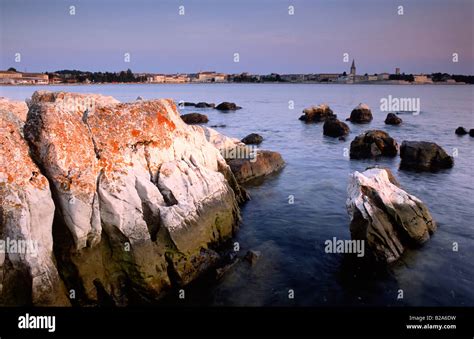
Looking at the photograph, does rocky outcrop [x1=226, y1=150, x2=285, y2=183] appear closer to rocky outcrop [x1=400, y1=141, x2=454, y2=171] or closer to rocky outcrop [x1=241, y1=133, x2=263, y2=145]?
rocky outcrop [x1=241, y1=133, x2=263, y2=145]

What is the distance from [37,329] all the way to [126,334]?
71.5 inches

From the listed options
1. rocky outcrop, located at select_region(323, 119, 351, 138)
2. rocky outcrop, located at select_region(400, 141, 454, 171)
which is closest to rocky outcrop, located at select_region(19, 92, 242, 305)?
rocky outcrop, located at select_region(400, 141, 454, 171)

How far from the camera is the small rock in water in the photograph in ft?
45.7

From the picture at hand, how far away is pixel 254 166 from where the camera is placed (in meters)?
25.6

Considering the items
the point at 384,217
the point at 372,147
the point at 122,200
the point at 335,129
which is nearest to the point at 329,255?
the point at 384,217

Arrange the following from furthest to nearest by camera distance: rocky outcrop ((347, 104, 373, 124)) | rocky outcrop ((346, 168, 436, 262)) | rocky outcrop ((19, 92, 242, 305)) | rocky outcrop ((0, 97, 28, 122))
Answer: rocky outcrop ((347, 104, 373, 124)), rocky outcrop ((0, 97, 28, 122)), rocky outcrop ((346, 168, 436, 262)), rocky outcrop ((19, 92, 242, 305))

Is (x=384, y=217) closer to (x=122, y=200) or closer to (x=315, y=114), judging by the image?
(x=122, y=200)

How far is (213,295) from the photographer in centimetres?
1197

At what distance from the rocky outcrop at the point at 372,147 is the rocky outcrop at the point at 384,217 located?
58.2 feet

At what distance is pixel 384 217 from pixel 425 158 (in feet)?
57.8

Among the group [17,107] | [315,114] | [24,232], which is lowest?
[24,232]

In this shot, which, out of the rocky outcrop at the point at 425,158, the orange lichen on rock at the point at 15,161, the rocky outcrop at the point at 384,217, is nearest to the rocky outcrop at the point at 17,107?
the orange lichen on rock at the point at 15,161

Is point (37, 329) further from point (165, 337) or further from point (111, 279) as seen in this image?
point (111, 279)

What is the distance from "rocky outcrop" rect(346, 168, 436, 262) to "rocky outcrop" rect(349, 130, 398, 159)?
58.2 feet
